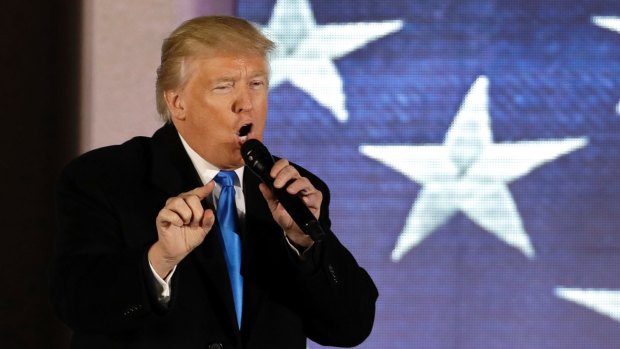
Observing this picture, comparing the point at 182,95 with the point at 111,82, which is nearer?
the point at 182,95

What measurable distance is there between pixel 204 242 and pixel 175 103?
0.86 feet

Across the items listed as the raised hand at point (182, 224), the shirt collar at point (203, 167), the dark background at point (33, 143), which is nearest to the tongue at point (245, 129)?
the shirt collar at point (203, 167)

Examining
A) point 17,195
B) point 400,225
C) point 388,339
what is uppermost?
point 17,195

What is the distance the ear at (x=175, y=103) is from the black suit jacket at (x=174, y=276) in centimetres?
4

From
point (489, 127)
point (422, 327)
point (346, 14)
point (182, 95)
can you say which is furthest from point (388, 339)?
point (182, 95)

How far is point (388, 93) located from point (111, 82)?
2.55 ft

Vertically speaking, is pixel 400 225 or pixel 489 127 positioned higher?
pixel 489 127

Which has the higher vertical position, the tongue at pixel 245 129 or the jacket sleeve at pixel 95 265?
the tongue at pixel 245 129

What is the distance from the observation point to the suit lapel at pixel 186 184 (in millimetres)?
1631

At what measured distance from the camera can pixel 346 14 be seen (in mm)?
2852

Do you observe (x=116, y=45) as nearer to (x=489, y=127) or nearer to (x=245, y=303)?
(x=489, y=127)

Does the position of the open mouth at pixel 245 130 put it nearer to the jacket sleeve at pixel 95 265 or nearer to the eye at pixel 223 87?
the eye at pixel 223 87

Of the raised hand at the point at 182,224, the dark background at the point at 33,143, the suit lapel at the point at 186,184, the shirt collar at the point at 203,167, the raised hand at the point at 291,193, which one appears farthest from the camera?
the dark background at the point at 33,143

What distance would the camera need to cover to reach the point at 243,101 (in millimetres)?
1665
